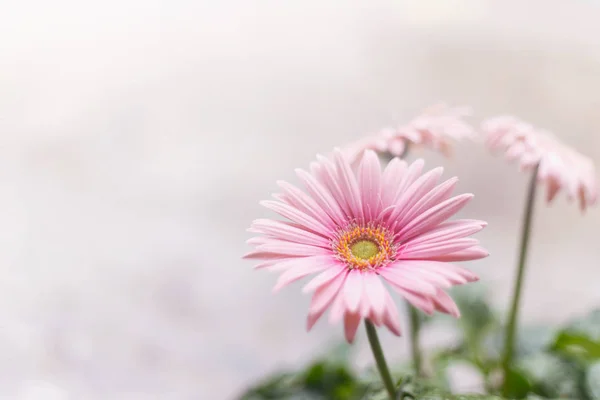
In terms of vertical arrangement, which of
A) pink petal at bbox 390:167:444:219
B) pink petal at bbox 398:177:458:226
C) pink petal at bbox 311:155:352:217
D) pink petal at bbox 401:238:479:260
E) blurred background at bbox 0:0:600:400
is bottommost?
pink petal at bbox 401:238:479:260

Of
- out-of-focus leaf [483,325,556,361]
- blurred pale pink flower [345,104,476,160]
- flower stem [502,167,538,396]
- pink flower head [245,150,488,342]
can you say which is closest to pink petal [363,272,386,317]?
pink flower head [245,150,488,342]

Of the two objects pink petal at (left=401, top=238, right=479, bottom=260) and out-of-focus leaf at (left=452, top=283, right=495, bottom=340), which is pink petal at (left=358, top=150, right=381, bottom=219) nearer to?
pink petal at (left=401, top=238, right=479, bottom=260)

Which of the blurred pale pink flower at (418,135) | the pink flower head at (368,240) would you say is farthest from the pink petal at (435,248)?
A: the blurred pale pink flower at (418,135)

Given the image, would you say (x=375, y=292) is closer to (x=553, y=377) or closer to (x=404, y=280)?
(x=404, y=280)

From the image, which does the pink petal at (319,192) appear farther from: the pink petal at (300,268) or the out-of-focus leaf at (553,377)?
the out-of-focus leaf at (553,377)

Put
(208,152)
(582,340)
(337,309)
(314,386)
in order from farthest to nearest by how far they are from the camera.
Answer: (208,152), (314,386), (582,340), (337,309)

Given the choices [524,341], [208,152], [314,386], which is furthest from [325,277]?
[208,152]

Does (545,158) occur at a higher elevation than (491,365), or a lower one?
higher
